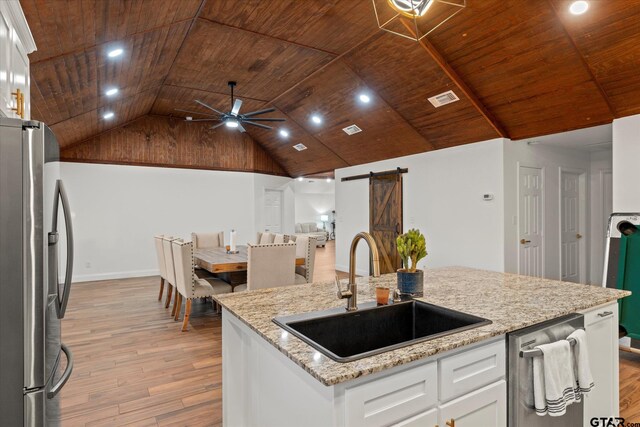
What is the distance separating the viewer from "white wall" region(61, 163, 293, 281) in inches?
265

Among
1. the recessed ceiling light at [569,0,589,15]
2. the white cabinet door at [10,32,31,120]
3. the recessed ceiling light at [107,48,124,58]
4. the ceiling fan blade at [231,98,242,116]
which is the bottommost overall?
the white cabinet door at [10,32,31,120]

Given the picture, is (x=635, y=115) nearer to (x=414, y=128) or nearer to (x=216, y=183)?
(x=414, y=128)

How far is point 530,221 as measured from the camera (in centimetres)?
511

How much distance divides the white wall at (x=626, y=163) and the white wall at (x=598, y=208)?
8.60ft

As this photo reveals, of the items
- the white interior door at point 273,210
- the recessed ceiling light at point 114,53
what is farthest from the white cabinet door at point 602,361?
the white interior door at point 273,210

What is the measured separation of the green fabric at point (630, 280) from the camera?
10.8ft

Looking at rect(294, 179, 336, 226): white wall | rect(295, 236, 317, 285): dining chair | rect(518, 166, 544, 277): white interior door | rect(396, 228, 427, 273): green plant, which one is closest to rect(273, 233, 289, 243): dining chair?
rect(295, 236, 317, 285): dining chair

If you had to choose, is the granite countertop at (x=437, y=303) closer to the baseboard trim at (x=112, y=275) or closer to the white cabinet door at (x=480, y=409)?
the white cabinet door at (x=480, y=409)

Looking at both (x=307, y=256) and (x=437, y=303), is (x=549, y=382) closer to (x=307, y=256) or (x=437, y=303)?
(x=437, y=303)

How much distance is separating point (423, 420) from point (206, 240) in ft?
18.8

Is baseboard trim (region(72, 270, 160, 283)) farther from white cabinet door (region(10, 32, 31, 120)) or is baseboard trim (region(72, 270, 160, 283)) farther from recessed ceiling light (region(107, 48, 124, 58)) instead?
white cabinet door (region(10, 32, 31, 120))

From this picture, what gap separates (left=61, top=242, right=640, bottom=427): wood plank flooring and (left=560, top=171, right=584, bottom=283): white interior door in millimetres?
2657

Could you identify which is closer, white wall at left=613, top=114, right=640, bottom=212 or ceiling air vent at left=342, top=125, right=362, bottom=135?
white wall at left=613, top=114, right=640, bottom=212

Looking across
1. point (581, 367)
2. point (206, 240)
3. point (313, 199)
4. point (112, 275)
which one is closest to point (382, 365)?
point (581, 367)
